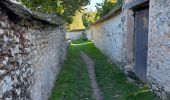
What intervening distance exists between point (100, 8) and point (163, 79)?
21111 millimetres

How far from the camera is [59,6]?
18.1 meters

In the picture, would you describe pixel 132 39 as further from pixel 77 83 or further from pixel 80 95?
pixel 80 95

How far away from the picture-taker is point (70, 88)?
9141 mm

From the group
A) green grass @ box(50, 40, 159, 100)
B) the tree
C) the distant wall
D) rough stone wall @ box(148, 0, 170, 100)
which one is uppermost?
the tree

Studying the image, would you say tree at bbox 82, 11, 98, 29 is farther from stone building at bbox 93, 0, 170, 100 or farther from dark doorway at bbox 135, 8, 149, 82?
dark doorway at bbox 135, 8, 149, 82

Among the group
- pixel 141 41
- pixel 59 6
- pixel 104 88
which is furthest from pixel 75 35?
pixel 104 88

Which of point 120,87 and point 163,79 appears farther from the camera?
point 120,87

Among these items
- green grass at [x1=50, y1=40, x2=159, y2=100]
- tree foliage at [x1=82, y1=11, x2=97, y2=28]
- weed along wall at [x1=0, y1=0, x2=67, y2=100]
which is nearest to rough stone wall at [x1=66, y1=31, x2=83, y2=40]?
tree foliage at [x1=82, y1=11, x2=97, y2=28]

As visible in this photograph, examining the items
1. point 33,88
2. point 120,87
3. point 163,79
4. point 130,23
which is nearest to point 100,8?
point 130,23

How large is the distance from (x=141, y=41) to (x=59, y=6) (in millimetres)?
9402

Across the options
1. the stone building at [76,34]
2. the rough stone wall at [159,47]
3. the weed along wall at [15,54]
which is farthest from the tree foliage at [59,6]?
the stone building at [76,34]

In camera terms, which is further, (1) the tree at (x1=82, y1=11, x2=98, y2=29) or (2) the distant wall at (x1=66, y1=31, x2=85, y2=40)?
(2) the distant wall at (x1=66, y1=31, x2=85, y2=40)

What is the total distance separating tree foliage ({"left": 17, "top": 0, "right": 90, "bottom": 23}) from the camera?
54.6 feet

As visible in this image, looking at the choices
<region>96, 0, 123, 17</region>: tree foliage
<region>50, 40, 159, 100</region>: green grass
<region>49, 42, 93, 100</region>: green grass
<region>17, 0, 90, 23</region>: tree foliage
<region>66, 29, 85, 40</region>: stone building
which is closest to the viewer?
<region>50, 40, 159, 100</region>: green grass
